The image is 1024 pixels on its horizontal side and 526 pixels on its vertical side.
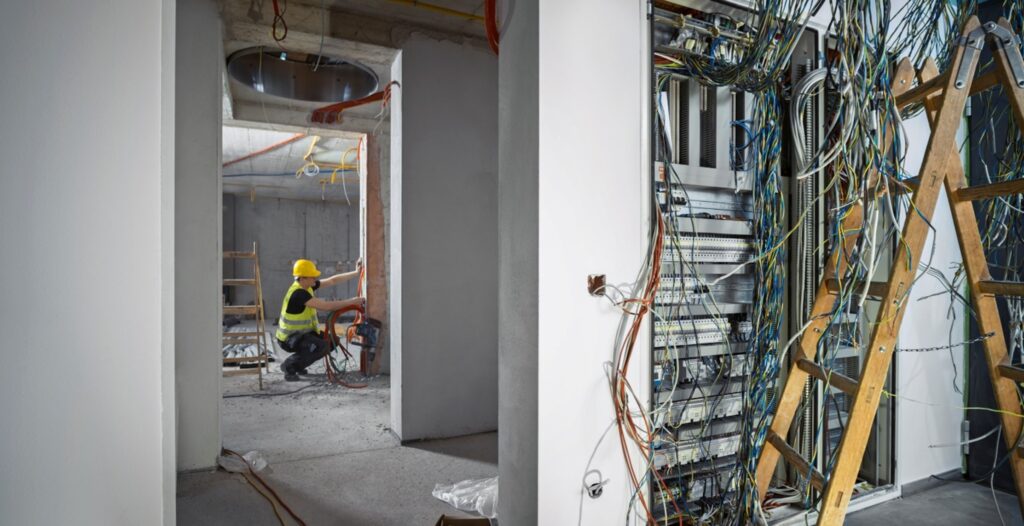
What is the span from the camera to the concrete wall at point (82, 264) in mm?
912

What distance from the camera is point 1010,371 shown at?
1.48 m

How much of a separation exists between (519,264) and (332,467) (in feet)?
6.21

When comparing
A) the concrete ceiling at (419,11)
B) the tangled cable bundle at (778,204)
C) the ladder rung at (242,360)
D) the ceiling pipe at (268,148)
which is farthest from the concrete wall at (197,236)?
the ceiling pipe at (268,148)

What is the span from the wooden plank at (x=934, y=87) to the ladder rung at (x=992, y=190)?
11.8 inches

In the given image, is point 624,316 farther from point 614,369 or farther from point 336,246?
point 336,246

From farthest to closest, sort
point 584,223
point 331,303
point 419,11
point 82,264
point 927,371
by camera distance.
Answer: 1. point 331,303
2. point 419,11
3. point 927,371
4. point 584,223
5. point 82,264

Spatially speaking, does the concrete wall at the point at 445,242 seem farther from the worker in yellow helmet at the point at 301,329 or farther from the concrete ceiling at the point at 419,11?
the worker in yellow helmet at the point at 301,329

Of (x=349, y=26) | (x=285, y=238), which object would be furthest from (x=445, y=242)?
(x=285, y=238)

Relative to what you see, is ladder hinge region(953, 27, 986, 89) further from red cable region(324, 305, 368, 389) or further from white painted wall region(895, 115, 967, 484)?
red cable region(324, 305, 368, 389)

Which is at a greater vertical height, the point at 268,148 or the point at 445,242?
the point at 268,148

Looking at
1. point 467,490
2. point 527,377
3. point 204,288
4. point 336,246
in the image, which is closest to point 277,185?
point 336,246

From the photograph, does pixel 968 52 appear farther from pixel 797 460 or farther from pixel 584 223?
pixel 797 460

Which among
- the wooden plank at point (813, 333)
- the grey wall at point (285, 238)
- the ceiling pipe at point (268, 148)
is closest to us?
the wooden plank at point (813, 333)

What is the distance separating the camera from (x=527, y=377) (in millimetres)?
1540
